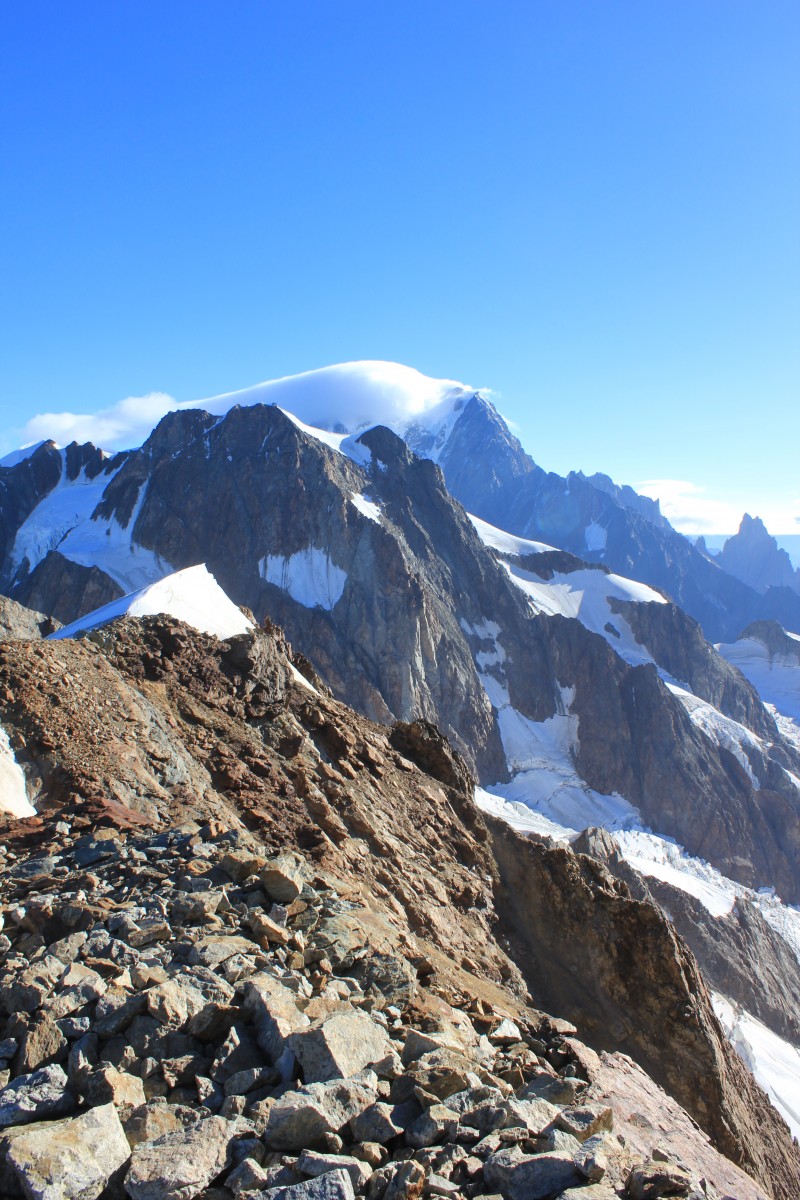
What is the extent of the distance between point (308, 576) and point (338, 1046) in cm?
9728

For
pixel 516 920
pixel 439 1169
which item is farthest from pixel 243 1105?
pixel 516 920

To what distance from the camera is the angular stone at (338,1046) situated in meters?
5.75

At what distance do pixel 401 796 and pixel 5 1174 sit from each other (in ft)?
56.0

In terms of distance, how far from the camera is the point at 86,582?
3647 inches

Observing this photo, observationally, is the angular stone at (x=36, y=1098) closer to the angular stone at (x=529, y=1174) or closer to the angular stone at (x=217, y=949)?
the angular stone at (x=217, y=949)

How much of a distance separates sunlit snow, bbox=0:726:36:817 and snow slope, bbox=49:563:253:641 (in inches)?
286

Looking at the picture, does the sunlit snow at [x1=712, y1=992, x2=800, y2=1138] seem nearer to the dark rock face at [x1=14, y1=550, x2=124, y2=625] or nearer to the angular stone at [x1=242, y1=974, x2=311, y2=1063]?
the angular stone at [x1=242, y1=974, x2=311, y2=1063]

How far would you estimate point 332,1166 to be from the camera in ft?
15.4

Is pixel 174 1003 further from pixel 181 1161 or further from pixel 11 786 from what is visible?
pixel 11 786

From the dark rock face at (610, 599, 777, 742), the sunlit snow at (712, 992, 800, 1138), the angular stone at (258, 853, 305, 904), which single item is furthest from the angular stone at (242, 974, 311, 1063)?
the dark rock face at (610, 599, 777, 742)

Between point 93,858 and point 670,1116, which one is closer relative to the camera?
point 670,1116

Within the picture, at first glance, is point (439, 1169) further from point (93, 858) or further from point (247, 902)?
point (93, 858)

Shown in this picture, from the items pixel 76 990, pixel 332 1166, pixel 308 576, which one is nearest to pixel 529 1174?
pixel 332 1166

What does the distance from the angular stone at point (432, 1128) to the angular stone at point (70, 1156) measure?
5.64 ft
